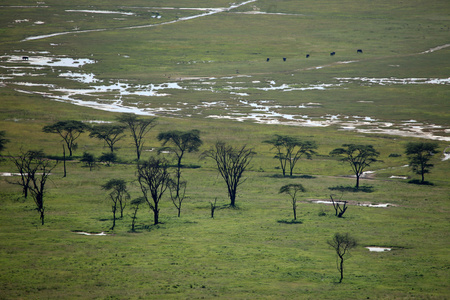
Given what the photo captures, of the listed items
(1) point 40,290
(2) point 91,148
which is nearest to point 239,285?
(1) point 40,290

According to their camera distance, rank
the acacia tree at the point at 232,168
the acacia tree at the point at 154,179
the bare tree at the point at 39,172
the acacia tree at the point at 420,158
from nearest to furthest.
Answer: the acacia tree at the point at 154,179 < the bare tree at the point at 39,172 < the acacia tree at the point at 232,168 < the acacia tree at the point at 420,158

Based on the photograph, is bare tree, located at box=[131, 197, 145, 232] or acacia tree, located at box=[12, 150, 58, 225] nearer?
bare tree, located at box=[131, 197, 145, 232]

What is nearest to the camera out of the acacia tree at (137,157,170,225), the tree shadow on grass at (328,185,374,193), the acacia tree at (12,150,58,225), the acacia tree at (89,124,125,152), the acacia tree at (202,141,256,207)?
the acacia tree at (137,157,170,225)

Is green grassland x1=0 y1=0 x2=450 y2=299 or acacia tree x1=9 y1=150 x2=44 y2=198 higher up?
acacia tree x1=9 y1=150 x2=44 y2=198

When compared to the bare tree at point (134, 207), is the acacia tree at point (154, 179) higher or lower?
higher

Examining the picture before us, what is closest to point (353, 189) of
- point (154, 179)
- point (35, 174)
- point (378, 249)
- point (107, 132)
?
point (378, 249)

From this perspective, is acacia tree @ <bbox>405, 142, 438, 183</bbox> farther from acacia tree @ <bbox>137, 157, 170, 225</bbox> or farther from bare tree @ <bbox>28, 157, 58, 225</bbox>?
bare tree @ <bbox>28, 157, 58, 225</bbox>

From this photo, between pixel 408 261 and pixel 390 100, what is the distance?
386 ft

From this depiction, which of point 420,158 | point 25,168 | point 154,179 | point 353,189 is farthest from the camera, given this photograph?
point 420,158

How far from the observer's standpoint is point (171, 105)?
148375 millimetres

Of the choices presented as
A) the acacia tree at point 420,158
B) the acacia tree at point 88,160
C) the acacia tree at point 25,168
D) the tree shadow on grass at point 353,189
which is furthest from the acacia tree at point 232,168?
the acacia tree at point 420,158

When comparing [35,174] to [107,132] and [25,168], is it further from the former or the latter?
[107,132]

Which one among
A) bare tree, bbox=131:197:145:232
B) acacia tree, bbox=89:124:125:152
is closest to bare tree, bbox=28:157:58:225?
bare tree, bbox=131:197:145:232

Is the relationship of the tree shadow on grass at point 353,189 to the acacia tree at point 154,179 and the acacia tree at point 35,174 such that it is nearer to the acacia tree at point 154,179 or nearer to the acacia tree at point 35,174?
the acacia tree at point 154,179
